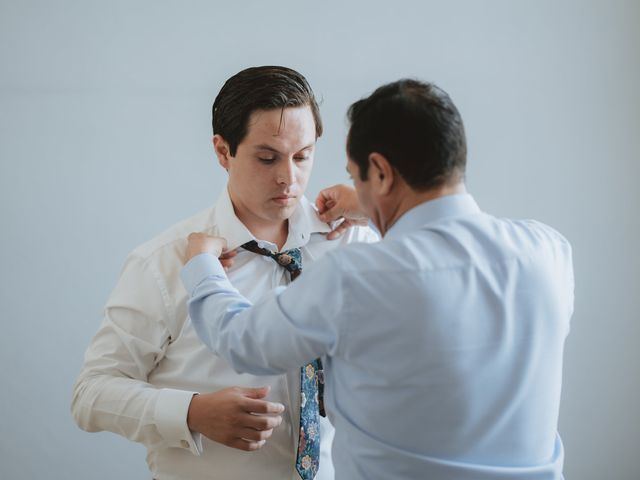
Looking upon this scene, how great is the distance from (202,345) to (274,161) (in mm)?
465

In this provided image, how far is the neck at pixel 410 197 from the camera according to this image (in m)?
1.30

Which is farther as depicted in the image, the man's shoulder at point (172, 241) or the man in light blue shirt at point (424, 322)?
the man's shoulder at point (172, 241)

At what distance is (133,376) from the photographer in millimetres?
1724

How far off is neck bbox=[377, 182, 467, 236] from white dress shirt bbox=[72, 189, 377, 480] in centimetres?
55

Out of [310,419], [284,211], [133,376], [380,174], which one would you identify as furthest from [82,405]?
[380,174]

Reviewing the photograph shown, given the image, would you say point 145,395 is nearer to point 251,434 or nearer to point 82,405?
point 82,405

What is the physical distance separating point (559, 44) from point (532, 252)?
5.70 feet

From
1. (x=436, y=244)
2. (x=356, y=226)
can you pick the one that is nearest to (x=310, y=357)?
(x=436, y=244)

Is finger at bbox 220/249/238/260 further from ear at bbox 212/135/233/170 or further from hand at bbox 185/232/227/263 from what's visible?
ear at bbox 212/135/233/170

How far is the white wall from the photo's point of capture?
8.43 ft

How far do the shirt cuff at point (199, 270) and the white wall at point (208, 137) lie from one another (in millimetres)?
1142

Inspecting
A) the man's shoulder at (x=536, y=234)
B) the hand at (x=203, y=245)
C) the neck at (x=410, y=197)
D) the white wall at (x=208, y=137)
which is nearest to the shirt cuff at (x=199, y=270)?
the hand at (x=203, y=245)

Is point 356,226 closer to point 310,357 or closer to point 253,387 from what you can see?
point 253,387

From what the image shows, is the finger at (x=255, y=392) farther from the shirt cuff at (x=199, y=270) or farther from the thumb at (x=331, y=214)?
the thumb at (x=331, y=214)
